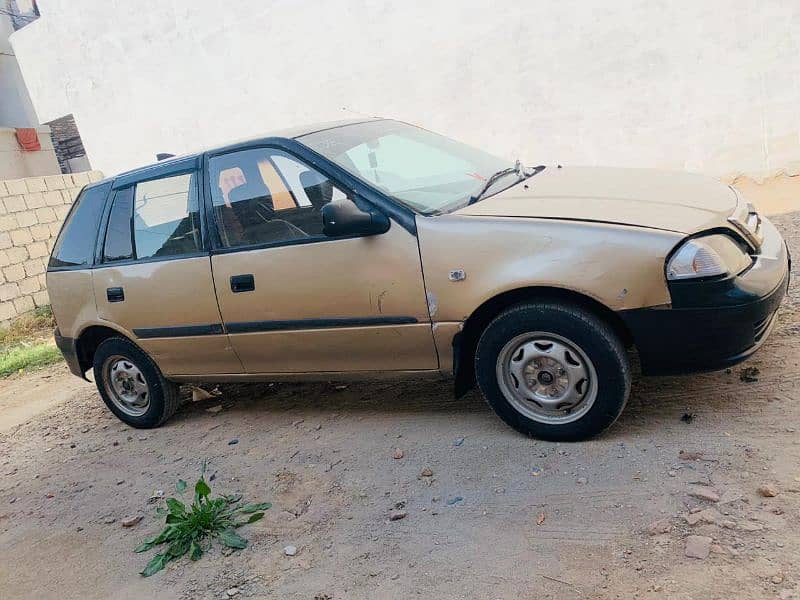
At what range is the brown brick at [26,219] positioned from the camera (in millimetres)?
10562

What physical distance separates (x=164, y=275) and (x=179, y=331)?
14.9 inches

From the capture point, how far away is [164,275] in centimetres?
454

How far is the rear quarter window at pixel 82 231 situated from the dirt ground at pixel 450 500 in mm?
1462

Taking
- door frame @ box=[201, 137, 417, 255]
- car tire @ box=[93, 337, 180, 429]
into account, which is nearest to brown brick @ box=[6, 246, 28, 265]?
car tire @ box=[93, 337, 180, 429]

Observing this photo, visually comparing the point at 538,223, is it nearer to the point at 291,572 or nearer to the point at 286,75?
the point at 291,572

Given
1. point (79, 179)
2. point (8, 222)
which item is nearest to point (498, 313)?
point (8, 222)

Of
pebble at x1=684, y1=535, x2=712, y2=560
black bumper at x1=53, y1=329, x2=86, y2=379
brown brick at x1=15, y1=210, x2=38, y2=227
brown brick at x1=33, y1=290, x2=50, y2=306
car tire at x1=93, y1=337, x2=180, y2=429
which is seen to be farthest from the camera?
brown brick at x1=33, y1=290, x2=50, y2=306

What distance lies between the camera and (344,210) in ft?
11.8

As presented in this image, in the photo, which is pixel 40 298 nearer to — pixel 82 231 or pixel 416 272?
pixel 82 231

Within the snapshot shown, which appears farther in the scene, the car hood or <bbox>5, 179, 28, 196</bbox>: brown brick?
<bbox>5, 179, 28, 196</bbox>: brown brick

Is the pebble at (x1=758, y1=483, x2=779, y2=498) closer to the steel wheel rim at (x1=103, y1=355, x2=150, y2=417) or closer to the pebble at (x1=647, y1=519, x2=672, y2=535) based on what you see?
the pebble at (x1=647, y1=519, x2=672, y2=535)

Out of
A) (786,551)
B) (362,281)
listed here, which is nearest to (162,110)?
(362,281)

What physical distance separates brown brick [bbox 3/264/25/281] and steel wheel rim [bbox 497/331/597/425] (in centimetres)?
924

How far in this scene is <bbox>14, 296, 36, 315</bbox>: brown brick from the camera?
1040 cm
